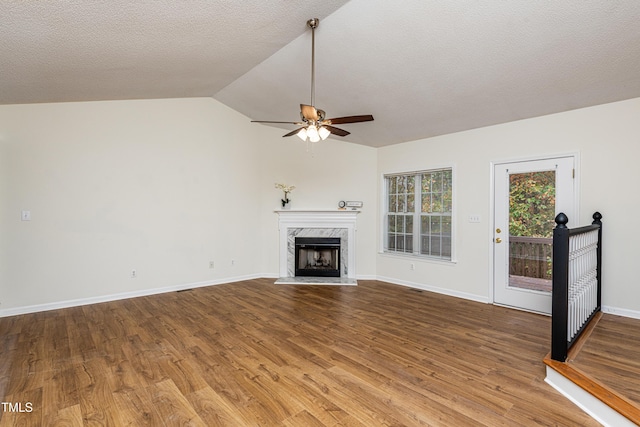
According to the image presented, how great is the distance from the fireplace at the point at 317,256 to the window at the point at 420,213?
1.03 meters

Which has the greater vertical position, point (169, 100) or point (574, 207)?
point (169, 100)

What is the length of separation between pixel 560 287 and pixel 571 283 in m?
0.34

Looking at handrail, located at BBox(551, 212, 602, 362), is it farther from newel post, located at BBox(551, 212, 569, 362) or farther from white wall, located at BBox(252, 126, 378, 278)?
white wall, located at BBox(252, 126, 378, 278)

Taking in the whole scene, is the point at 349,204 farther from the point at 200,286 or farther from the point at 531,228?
the point at 200,286

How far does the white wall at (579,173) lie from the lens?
3.37 metres

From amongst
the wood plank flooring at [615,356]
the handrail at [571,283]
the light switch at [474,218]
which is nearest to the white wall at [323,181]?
the light switch at [474,218]

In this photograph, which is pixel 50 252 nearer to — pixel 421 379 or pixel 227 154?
pixel 227 154

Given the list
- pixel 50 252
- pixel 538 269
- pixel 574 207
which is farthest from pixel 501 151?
pixel 50 252

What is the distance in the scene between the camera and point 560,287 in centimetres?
228

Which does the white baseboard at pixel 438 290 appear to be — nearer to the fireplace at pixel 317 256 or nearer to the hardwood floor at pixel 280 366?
the hardwood floor at pixel 280 366

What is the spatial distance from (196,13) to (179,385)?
2963 mm

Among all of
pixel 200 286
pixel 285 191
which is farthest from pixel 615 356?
pixel 200 286

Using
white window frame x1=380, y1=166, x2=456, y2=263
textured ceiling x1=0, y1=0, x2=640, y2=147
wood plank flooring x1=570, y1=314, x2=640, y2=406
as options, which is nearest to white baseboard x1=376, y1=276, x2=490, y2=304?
white window frame x1=380, y1=166, x2=456, y2=263

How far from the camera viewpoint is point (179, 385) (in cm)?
224
